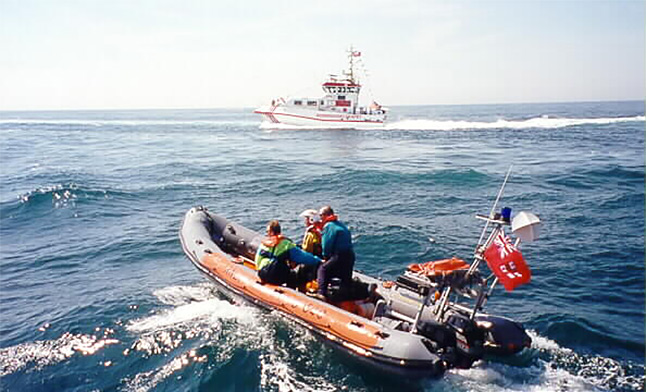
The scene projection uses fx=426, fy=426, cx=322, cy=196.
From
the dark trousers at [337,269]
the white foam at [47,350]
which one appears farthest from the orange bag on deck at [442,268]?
the white foam at [47,350]

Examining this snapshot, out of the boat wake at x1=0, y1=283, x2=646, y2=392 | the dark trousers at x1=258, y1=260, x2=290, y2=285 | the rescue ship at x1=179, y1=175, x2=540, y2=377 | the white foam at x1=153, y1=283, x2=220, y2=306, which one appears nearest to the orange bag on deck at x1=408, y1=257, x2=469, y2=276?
the rescue ship at x1=179, y1=175, x2=540, y2=377

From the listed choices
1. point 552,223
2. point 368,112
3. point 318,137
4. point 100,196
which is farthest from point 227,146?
point 552,223

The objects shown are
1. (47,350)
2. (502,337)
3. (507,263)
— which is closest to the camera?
(507,263)

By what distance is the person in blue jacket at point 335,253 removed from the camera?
5516mm

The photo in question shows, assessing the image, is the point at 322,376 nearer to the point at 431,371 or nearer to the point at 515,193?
the point at 431,371

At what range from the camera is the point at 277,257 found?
6.19 meters

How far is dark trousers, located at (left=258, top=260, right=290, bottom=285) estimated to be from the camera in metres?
6.23

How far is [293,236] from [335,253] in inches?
199

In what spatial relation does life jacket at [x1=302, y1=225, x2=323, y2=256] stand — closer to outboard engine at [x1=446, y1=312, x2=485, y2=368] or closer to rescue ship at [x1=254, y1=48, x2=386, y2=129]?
outboard engine at [x1=446, y1=312, x2=485, y2=368]

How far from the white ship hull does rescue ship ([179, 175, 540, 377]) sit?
38965 mm

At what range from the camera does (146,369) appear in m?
5.52

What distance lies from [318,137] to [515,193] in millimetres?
24279

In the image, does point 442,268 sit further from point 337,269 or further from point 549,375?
point 549,375

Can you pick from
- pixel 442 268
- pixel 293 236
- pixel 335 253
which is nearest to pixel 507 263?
pixel 442 268
